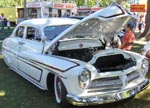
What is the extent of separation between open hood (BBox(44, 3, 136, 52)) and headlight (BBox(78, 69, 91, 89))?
102 cm

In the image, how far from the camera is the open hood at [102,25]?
18.8ft

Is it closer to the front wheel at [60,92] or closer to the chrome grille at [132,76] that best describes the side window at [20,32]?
the front wheel at [60,92]

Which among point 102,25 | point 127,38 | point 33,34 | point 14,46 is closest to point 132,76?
point 102,25

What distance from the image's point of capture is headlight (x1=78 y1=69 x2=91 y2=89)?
5332 mm

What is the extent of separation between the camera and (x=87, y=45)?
7.07 metres

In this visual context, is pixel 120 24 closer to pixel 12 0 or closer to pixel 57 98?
pixel 57 98

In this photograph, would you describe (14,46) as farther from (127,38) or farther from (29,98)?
(127,38)

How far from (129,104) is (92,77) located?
1.18m

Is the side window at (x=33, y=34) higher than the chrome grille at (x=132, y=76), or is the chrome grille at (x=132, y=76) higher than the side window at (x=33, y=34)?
the side window at (x=33, y=34)

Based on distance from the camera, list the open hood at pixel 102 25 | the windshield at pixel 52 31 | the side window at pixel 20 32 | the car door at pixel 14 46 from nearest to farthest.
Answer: the open hood at pixel 102 25 → the windshield at pixel 52 31 → the car door at pixel 14 46 → the side window at pixel 20 32

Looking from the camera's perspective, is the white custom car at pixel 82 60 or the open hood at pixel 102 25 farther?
the open hood at pixel 102 25

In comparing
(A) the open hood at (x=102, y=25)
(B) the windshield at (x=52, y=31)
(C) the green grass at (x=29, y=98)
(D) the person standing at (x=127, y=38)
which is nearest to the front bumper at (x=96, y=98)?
(C) the green grass at (x=29, y=98)

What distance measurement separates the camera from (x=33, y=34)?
7.66 metres

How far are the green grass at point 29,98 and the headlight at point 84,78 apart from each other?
869 millimetres
